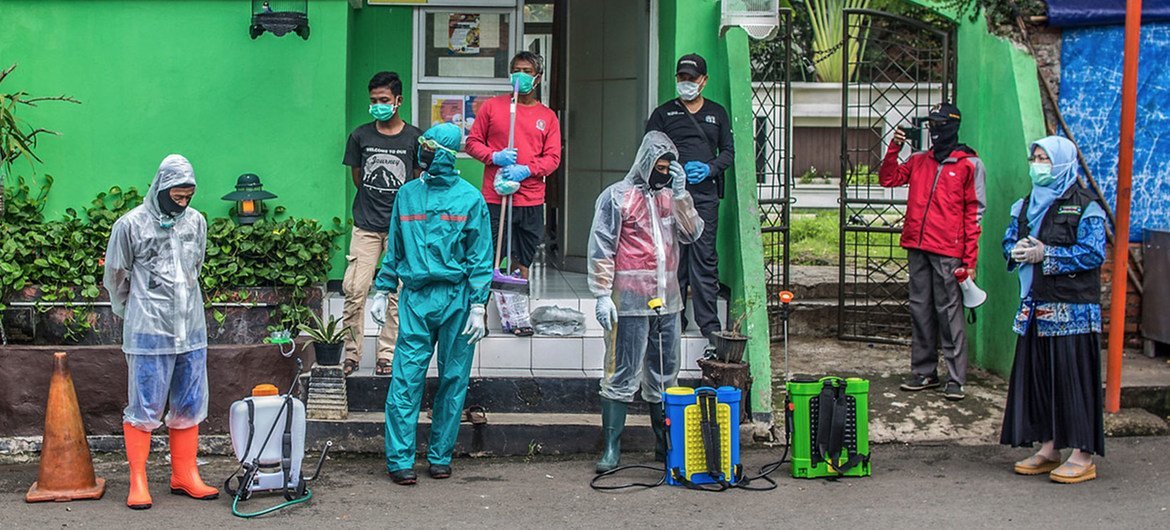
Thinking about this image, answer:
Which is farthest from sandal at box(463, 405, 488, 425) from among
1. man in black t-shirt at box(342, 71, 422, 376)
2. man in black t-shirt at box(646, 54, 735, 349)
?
man in black t-shirt at box(646, 54, 735, 349)

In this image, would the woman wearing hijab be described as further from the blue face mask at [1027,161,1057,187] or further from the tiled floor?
the tiled floor

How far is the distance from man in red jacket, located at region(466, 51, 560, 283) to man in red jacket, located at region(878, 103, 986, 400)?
241cm

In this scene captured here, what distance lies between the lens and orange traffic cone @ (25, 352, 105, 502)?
709cm

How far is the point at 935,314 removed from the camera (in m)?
9.26

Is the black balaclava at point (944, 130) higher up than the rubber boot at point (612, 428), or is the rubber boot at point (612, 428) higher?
the black balaclava at point (944, 130)

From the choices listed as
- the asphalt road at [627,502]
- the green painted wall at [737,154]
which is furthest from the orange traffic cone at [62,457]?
the green painted wall at [737,154]

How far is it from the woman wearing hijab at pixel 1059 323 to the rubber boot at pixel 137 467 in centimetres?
471

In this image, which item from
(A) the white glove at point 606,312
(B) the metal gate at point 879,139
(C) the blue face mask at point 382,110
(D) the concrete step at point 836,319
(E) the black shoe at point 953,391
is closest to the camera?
(A) the white glove at point 606,312

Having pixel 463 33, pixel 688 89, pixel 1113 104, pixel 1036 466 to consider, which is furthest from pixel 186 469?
pixel 1113 104

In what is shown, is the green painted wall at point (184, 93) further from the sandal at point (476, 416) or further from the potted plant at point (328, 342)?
the sandal at point (476, 416)

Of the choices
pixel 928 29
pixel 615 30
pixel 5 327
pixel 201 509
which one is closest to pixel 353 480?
pixel 201 509

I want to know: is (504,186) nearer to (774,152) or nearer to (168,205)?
(168,205)

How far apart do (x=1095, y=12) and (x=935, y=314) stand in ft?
8.34

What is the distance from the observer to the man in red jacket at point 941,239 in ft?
29.6
